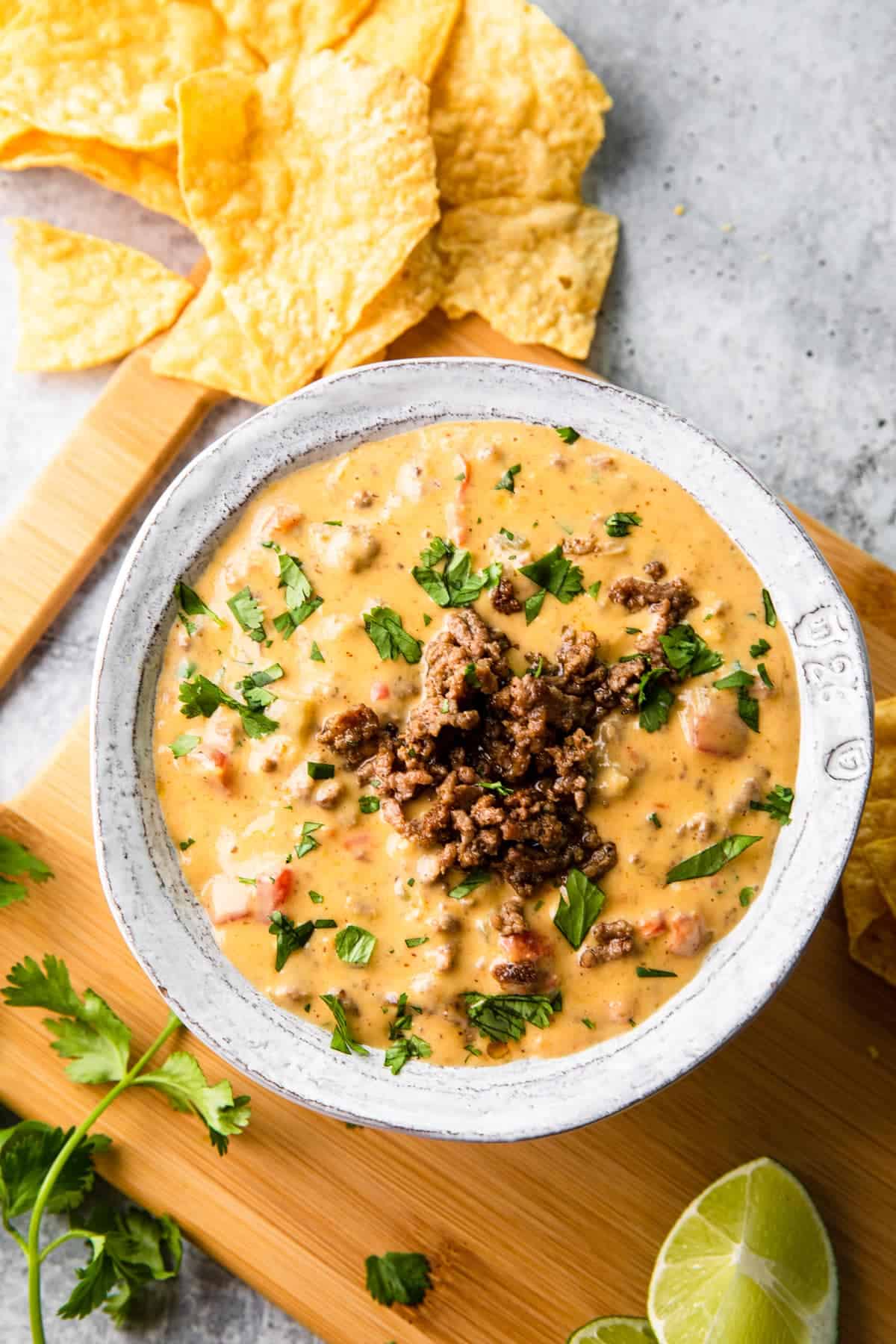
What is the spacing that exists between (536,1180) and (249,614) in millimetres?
1760

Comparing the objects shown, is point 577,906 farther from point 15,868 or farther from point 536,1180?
point 15,868

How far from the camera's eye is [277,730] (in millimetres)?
3180

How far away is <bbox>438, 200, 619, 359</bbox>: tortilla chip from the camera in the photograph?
3934 millimetres

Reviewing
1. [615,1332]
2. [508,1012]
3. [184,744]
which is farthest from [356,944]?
[615,1332]

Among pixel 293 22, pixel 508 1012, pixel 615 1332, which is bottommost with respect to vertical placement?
pixel 615 1332

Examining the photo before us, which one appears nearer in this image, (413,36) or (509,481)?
(509,481)

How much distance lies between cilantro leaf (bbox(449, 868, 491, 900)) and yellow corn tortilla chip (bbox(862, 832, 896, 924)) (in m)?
1.09

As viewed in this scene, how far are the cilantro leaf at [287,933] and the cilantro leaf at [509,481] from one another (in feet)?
3.84

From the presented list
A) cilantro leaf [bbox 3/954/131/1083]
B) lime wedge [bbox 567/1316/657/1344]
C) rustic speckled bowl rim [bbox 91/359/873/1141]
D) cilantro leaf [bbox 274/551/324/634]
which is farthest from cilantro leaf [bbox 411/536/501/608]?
lime wedge [bbox 567/1316/657/1344]

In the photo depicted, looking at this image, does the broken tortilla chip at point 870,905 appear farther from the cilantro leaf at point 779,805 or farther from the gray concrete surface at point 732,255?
the gray concrete surface at point 732,255

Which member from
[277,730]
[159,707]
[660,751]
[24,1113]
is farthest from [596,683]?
[24,1113]

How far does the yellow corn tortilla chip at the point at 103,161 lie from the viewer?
403 centimetres

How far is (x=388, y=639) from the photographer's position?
3.18 metres

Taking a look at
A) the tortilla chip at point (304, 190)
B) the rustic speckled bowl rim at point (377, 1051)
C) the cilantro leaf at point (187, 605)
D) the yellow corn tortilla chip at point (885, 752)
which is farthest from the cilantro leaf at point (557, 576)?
the tortilla chip at point (304, 190)
